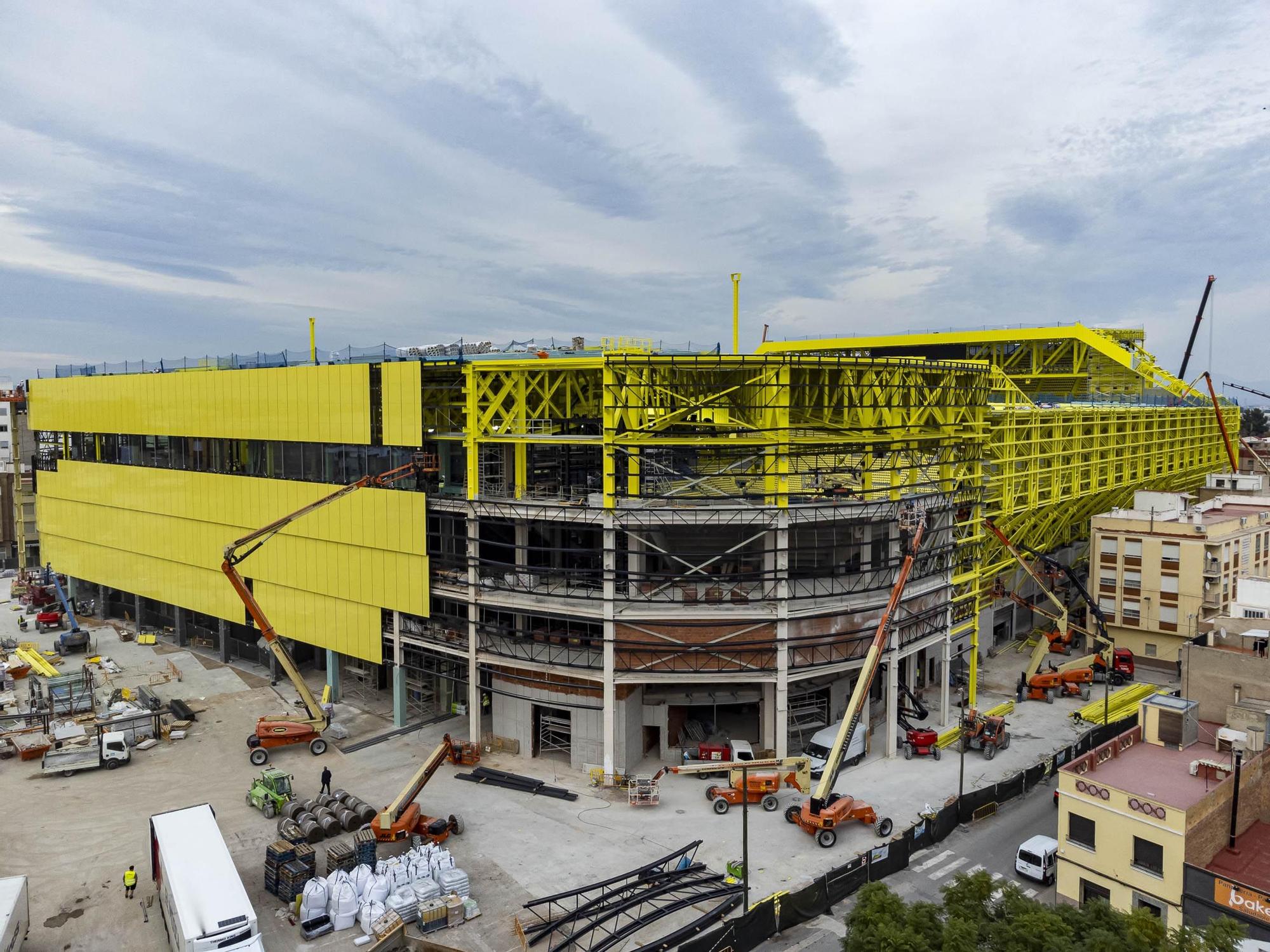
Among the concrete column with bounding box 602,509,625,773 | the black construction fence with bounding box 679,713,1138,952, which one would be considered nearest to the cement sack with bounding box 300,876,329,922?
the black construction fence with bounding box 679,713,1138,952

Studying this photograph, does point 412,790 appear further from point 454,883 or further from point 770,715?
point 770,715

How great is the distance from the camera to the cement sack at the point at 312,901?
84.9 feet

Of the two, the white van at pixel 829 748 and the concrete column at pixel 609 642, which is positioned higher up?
the concrete column at pixel 609 642

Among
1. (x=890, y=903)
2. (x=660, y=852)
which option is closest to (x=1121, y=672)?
(x=660, y=852)

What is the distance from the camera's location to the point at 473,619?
3941cm

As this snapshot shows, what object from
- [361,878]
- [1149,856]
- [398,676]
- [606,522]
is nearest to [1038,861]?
[1149,856]

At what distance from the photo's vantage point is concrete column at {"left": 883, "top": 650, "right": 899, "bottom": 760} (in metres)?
38.8

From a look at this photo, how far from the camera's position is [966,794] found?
3334 centimetres

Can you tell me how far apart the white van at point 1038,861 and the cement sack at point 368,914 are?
829 inches

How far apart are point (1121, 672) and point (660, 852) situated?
113 feet

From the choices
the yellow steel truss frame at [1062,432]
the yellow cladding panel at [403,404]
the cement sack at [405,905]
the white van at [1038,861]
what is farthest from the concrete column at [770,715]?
the yellow cladding panel at [403,404]

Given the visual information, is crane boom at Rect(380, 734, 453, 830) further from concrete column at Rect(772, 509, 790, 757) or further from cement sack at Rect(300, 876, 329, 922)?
concrete column at Rect(772, 509, 790, 757)

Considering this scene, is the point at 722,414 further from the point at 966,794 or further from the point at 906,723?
the point at 966,794

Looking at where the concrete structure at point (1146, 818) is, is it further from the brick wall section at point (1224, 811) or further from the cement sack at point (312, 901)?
the cement sack at point (312, 901)
